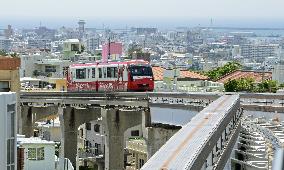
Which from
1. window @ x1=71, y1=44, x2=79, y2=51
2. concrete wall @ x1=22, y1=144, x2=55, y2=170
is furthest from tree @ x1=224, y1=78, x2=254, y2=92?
concrete wall @ x1=22, y1=144, x2=55, y2=170

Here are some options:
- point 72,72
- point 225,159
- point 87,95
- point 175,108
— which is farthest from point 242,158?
point 72,72

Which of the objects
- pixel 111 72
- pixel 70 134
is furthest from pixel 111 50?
pixel 70 134

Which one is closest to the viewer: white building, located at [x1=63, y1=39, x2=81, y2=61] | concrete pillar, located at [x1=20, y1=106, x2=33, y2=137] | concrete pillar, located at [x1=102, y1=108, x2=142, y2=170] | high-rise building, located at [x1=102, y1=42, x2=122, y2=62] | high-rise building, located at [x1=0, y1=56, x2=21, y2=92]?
high-rise building, located at [x1=0, y1=56, x2=21, y2=92]

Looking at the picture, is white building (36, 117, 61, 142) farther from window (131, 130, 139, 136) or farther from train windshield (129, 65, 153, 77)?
train windshield (129, 65, 153, 77)

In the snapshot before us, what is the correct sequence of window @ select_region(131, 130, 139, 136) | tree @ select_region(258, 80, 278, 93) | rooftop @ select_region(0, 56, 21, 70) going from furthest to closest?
tree @ select_region(258, 80, 278, 93), window @ select_region(131, 130, 139, 136), rooftop @ select_region(0, 56, 21, 70)

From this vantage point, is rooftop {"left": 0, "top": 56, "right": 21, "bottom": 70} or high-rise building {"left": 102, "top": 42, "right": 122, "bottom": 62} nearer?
rooftop {"left": 0, "top": 56, "right": 21, "bottom": 70}

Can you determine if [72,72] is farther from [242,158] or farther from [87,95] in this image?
[242,158]

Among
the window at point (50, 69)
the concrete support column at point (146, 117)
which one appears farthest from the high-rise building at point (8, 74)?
the window at point (50, 69)
